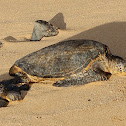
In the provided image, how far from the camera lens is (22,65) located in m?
6.95

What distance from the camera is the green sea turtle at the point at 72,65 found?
6.62 meters

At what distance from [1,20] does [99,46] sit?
4.45 meters

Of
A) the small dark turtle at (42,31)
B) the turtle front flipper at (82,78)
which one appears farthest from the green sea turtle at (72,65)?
the small dark turtle at (42,31)

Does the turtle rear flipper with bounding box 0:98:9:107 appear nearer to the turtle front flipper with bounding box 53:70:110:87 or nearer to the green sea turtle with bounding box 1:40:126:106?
the green sea turtle with bounding box 1:40:126:106

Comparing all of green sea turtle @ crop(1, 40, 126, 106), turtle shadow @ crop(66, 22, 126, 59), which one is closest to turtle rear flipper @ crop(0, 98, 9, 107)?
green sea turtle @ crop(1, 40, 126, 106)

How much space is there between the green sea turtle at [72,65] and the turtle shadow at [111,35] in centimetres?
113

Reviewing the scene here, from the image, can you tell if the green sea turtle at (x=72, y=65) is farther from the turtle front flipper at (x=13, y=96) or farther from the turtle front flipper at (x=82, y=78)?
the turtle front flipper at (x=13, y=96)

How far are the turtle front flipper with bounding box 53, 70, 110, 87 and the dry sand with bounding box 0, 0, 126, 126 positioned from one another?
0.33 feet

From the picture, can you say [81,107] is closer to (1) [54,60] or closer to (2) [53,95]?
(2) [53,95]

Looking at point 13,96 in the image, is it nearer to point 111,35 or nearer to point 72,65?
point 72,65

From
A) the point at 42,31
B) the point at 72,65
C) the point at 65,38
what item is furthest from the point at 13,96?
the point at 42,31

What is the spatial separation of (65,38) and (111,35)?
3.66 ft

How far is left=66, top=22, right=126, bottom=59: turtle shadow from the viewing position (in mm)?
8102

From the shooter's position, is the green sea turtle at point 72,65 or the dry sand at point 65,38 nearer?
the dry sand at point 65,38
